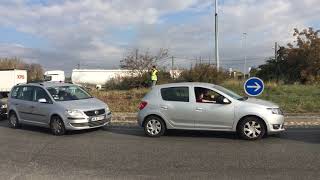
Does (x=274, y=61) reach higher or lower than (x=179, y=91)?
higher

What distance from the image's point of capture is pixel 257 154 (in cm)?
1059

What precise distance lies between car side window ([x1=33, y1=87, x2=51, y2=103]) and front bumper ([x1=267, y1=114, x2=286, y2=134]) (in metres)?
6.97

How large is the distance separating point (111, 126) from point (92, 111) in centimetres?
230

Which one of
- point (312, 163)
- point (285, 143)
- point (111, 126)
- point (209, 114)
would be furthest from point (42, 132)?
point (312, 163)

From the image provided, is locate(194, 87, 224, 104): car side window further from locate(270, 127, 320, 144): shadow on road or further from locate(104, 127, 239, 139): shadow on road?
locate(270, 127, 320, 144): shadow on road

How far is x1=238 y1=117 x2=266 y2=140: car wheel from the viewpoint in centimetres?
1264

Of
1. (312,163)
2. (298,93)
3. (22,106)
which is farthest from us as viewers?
(298,93)

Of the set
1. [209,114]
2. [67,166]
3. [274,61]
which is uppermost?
[274,61]

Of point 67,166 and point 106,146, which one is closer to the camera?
point 67,166

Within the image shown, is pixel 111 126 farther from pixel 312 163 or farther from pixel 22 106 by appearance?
pixel 312 163

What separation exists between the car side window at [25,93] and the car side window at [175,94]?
16.3 feet

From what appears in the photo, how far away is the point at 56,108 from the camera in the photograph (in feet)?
49.5

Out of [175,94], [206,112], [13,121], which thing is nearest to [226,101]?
[206,112]

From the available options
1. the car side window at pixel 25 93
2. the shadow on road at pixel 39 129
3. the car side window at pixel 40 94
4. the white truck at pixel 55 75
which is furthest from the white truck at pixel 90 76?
the car side window at pixel 40 94
